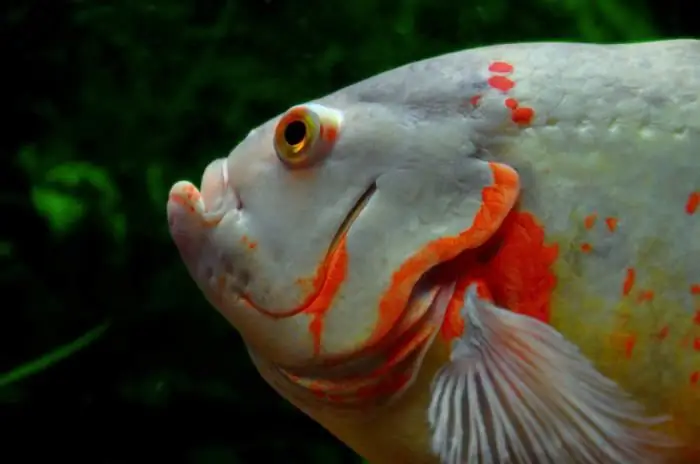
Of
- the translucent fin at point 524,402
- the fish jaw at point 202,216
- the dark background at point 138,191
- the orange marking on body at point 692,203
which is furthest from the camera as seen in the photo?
the dark background at point 138,191

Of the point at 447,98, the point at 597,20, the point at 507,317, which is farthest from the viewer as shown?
the point at 597,20

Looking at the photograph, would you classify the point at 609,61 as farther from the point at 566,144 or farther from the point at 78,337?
the point at 78,337

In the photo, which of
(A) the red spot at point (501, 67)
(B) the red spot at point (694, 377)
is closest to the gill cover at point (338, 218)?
(A) the red spot at point (501, 67)

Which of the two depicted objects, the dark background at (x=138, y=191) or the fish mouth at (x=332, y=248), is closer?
the fish mouth at (x=332, y=248)

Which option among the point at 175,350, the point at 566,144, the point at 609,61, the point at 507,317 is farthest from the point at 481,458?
the point at 175,350

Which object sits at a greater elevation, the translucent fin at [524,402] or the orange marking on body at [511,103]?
the orange marking on body at [511,103]

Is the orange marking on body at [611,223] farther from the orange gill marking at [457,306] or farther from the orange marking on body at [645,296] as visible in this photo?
the orange gill marking at [457,306]

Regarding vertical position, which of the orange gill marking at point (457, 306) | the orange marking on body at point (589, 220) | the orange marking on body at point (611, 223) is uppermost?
the orange marking on body at point (589, 220)

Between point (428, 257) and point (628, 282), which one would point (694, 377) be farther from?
point (428, 257)

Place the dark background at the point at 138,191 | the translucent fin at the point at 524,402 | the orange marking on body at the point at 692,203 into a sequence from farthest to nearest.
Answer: the dark background at the point at 138,191, the orange marking on body at the point at 692,203, the translucent fin at the point at 524,402

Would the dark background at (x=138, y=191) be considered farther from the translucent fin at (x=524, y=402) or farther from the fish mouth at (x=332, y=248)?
the translucent fin at (x=524, y=402)
